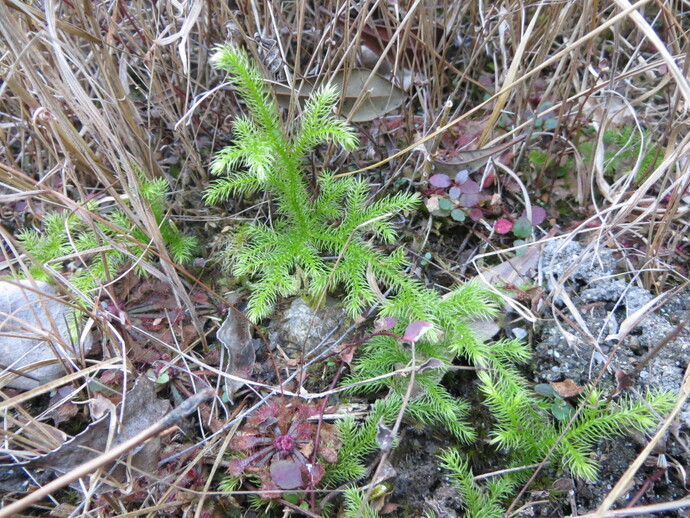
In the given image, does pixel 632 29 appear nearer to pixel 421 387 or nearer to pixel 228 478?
pixel 421 387

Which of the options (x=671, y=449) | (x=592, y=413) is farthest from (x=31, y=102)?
(x=671, y=449)

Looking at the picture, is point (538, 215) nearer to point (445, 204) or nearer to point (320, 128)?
point (445, 204)

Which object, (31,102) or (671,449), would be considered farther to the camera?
(31,102)

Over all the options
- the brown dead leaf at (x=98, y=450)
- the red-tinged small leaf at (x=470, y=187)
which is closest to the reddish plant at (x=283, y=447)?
the brown dead leaf at (x=98, y=450)

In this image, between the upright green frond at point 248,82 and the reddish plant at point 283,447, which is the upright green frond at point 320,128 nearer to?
the upright green frond at point 248,82

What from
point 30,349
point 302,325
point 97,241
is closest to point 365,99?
point 302,325

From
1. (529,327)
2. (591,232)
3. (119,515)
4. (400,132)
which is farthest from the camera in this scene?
(400,132)
